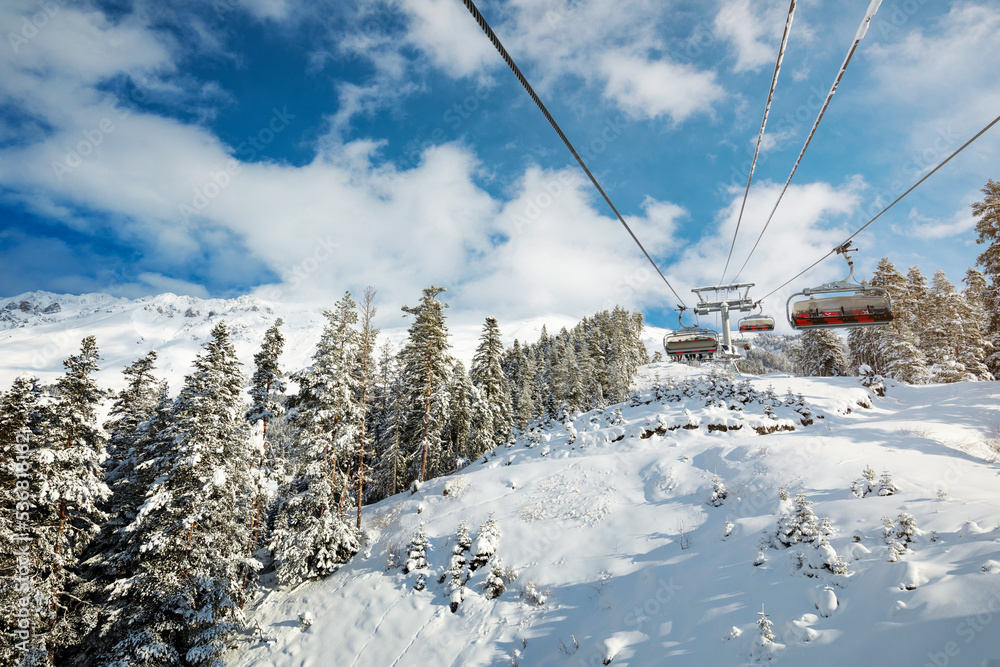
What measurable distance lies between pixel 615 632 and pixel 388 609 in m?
8.13

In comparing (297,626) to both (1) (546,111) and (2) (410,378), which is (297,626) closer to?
(2) (410,378)

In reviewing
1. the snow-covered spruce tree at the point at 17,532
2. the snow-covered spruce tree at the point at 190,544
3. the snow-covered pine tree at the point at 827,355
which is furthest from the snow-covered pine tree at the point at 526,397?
the snow-covered spruce tree at the point at 17,532

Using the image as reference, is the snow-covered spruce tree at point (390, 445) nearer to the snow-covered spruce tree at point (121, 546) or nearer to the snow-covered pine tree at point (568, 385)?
the snow-covered spruce tree at point (121, 546)

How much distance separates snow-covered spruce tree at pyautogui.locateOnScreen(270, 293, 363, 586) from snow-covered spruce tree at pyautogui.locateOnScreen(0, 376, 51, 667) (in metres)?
7.16

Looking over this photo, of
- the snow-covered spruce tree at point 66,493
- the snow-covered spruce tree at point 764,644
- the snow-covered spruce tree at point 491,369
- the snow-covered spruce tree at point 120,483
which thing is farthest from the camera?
the snow-covered spruce tree at point 491,369

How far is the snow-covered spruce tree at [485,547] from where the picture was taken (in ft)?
46.4

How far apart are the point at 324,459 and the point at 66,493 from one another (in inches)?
347

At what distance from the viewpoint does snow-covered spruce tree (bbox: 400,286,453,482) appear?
2714 cm

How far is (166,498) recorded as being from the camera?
1409 cm

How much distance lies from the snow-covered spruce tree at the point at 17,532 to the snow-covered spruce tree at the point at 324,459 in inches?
282

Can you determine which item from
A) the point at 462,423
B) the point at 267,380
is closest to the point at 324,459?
the point at 267,380

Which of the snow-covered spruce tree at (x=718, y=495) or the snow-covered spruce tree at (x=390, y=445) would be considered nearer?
the snow-covered spruce tree at (x=718, y=495)

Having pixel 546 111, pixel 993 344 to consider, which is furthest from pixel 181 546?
pixel 993 344

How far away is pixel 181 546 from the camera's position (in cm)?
1423
